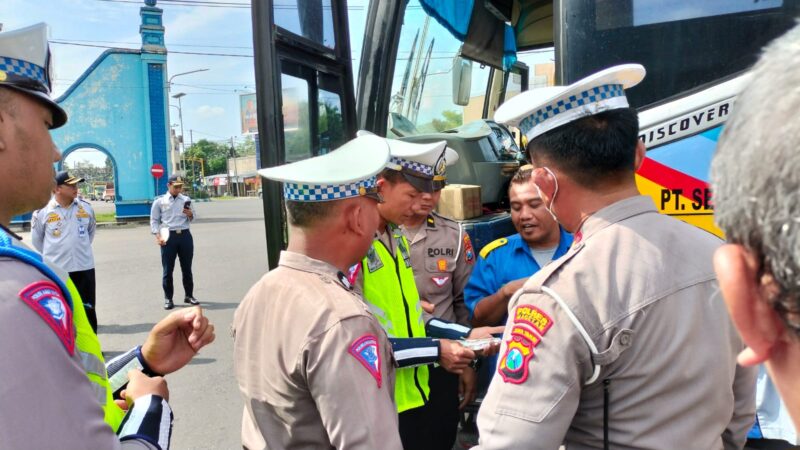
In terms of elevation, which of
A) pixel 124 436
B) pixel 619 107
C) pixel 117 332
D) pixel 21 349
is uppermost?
pixel 619 107

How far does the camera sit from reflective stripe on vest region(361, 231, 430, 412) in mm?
2150

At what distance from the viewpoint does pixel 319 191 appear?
1.58 metres

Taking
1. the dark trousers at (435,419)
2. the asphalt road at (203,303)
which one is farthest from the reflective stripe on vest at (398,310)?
the asphalt road at (203,303)

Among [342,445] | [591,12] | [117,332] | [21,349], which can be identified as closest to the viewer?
[21,349]

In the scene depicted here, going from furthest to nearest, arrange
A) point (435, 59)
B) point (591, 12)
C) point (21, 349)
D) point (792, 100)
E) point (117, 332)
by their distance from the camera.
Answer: point (117, 332) → point (435, 59) → point (591, 12) → point (21, 349) → point (792, 100)

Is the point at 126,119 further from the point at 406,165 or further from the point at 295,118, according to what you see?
the point at 406,165

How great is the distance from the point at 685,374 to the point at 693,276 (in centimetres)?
20

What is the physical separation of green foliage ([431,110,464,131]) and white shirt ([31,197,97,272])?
4.37 metres

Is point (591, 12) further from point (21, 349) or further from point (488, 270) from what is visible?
point (21, 349)

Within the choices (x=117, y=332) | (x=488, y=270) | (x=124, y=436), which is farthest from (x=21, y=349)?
(x=117, y=332)

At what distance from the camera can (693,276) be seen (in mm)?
1186

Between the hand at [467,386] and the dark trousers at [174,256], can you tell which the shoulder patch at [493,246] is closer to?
the hand at [467,386]

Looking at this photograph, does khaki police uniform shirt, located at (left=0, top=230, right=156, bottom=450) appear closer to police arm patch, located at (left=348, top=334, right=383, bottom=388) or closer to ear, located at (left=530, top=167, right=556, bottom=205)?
police arm patch, located at (left=348, top=334, right=383, bottom=388)

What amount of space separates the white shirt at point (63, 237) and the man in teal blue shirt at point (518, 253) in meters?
4.86
